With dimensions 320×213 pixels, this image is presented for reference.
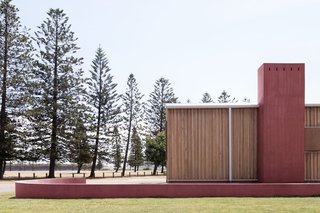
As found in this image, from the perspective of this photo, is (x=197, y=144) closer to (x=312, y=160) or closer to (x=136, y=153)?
(x=312, y=160)

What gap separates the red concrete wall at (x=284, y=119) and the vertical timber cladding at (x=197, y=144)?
1734 mm

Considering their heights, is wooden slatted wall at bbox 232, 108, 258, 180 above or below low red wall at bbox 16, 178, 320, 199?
above

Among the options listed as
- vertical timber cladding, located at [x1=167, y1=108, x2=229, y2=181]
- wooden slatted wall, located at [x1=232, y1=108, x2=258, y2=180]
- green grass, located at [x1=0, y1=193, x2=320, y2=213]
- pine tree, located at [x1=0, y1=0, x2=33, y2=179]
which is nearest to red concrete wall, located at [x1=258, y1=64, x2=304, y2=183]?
wooden slatted wall, located at [x1=232, y1=108, x2=258, y2=180]

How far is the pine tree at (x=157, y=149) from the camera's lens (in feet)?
192

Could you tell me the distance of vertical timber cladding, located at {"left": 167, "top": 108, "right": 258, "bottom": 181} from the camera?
67.2 feet

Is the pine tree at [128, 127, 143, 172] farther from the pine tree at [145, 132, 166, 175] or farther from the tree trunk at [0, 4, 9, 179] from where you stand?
the tree trunk at [0, 4, 9, 179]

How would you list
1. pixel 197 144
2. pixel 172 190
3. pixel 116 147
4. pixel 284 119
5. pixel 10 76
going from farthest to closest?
pixel 116 147 < pixel 10 76 < pixel 197 144 < pixel 284 119 < pixel 172 190

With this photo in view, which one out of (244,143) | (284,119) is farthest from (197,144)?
(284,119)

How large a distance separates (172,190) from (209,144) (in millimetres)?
4453

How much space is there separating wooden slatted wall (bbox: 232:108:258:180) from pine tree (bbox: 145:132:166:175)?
37660 mm

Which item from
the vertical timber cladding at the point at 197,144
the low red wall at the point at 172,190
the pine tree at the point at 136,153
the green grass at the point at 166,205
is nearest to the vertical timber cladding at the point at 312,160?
the vertical timber cladding at the point at 197,144

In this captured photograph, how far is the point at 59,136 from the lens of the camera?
148ft

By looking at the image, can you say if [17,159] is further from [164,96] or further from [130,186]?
[130,186]

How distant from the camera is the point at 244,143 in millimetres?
20594
